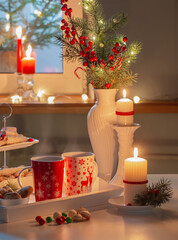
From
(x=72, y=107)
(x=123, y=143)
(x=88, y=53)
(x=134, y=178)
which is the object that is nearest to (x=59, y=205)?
(x=134, y=178)

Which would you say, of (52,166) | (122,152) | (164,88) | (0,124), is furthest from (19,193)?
(164,88)

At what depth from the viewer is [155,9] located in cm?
205

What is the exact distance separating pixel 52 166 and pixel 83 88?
4.19ft

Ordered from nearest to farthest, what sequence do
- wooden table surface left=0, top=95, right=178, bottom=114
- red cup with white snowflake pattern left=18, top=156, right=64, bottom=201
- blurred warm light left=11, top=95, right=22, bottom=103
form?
red cup with white snowflake pattern left=18, top=156, right=64, bottom=201 < wooden table surface left=0, top=95, right=178, bottom=114 < blurred warm light left=11, top=95, right=22, bottom=103

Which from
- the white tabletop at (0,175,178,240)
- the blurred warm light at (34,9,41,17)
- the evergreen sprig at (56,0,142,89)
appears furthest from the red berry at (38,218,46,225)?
the blurred warm light at (34,9,41,17)

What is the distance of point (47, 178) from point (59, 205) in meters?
0.07

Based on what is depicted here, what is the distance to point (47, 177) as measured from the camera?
1034mm

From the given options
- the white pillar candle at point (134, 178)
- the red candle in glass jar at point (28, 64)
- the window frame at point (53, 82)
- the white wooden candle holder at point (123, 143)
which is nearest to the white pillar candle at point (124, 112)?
the white wooden candle holder at point (123, 143)

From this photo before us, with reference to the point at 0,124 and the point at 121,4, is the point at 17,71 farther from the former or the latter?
the point at 121,4

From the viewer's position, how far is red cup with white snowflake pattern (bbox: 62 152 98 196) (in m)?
1.09

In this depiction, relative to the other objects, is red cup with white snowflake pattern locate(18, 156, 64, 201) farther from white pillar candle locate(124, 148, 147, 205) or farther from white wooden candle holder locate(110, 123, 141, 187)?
white wooden candle holder locate(110, 123, 141, 187)

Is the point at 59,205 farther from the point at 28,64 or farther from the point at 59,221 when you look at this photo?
the point at 28,64

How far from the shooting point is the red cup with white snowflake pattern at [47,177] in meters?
1.03

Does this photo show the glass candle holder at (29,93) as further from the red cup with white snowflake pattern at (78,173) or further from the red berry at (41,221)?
the red berry at (41,221)
